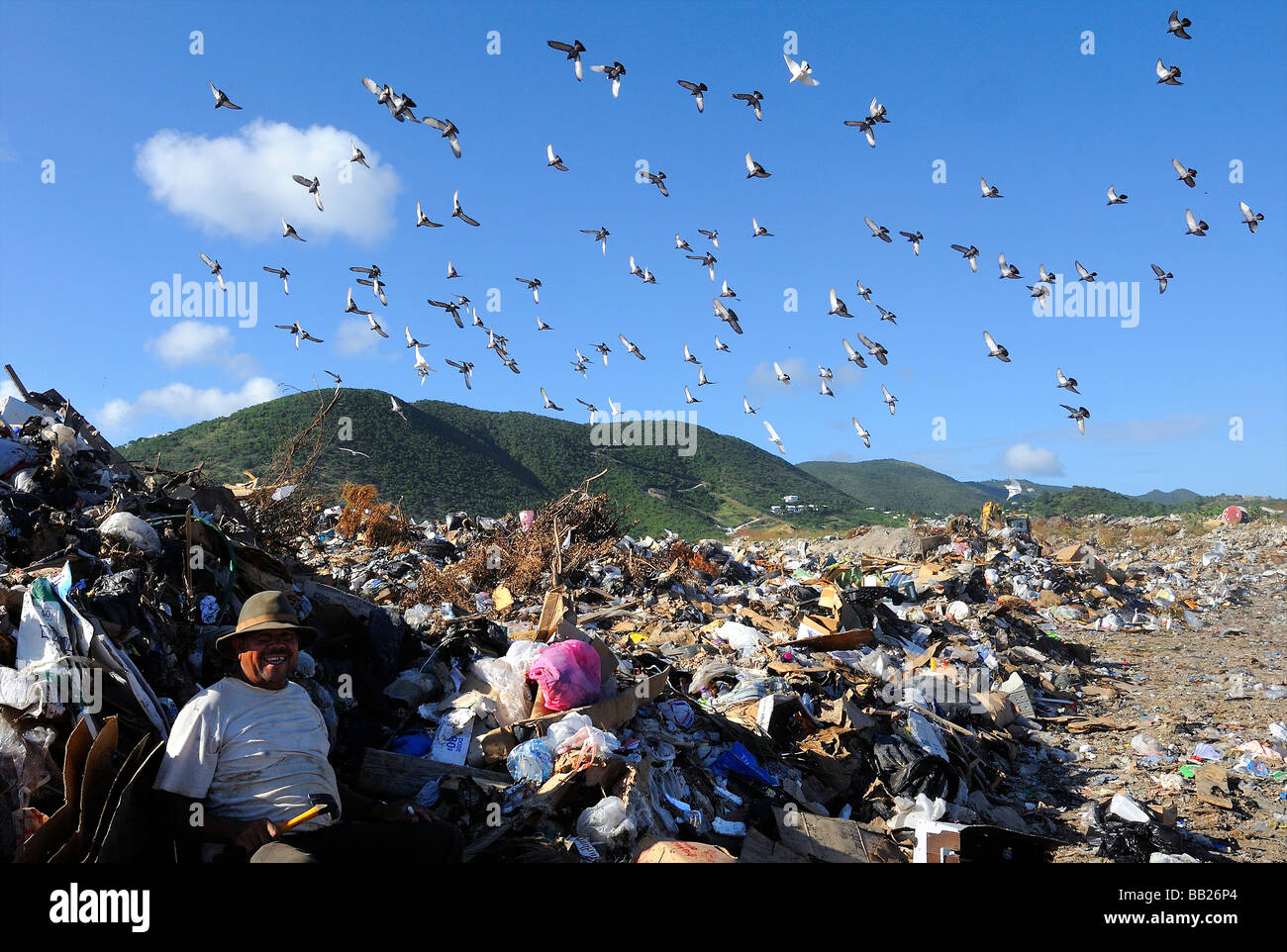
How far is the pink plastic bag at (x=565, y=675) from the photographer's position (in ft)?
14.0

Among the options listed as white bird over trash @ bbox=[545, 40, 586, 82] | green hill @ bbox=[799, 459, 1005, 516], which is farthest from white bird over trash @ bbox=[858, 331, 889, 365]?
green hill @ bbox=[799, 459, 1005, 516]

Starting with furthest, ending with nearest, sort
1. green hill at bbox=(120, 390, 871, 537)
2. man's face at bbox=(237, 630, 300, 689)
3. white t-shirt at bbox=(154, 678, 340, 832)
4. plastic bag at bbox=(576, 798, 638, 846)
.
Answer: green hill at bbox=(120, 390, 871, 537) < plastic bag at bbox=(576, 798, 638, 846) < man's face at bbox=(237, 630, 300, 689) < white t-shirt at bbox=(154, 678, 340, 832)

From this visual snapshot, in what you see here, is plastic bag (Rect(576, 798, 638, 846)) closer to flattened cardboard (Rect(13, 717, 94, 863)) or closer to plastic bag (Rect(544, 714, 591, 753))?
plastic bag (Rect(544, 714, 591, 753))

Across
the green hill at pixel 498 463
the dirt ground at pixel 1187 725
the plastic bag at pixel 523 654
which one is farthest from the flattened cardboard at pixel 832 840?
the green hill at pixel 498 463

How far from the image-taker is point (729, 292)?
12.0 m

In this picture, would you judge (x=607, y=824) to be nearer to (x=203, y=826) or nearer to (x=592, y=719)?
(x=592, y=719)

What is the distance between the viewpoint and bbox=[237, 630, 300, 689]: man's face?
2.84m

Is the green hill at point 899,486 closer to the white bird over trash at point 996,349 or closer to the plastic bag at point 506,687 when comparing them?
the white bird over trash at point 996,349

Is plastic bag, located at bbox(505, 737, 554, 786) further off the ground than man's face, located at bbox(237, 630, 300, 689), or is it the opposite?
man's face, located at bbox(237, 630, 300, 689)

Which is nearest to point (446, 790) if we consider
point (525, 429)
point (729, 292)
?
point (729, 292)

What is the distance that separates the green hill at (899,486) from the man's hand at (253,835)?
69.6 meters

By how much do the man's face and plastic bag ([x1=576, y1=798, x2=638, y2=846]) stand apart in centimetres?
144

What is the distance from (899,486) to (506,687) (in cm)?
7955
